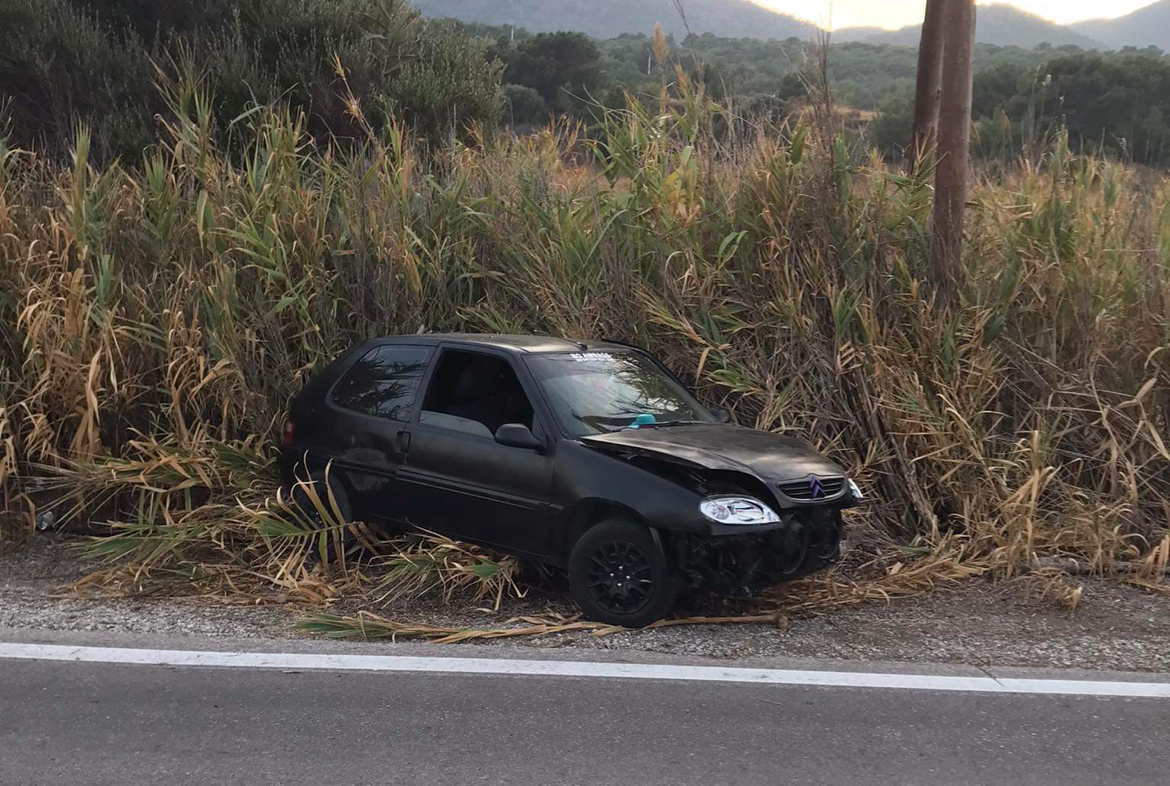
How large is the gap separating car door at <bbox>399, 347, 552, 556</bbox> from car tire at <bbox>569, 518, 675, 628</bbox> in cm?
30

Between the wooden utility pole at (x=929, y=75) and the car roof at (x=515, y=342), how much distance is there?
380 centimetres

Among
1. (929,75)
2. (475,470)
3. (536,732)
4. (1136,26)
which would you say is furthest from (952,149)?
(1136,26)

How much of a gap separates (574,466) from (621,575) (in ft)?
1.99

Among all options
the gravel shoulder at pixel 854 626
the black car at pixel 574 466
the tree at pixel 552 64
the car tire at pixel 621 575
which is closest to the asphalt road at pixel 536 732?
the gravel shoulder at pixel 854 626

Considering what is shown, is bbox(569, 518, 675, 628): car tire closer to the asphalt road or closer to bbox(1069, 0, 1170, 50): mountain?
the asphalt road

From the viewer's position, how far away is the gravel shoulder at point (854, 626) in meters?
4.87

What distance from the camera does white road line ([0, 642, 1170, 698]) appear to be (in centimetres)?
440

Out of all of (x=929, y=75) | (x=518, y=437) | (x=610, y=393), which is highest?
(x=929, y=75)

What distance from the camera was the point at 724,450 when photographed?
5219mm

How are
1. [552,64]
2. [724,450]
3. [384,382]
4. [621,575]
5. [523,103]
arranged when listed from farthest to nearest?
1. [552,64]
2. [523,103]
3. [384,382]
4. [724,450]
5. [621,575]

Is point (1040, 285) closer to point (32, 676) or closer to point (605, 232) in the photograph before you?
point (605, 232)

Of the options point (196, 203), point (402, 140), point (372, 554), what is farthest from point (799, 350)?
point (196, 203)

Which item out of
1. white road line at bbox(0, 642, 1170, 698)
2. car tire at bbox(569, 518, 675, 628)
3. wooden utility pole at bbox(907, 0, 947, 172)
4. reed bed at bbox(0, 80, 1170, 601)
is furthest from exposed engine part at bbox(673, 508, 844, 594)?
wooden utility pole at bbox(907, 0, 947, 172)

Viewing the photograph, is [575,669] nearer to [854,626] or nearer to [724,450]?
[724,450]
